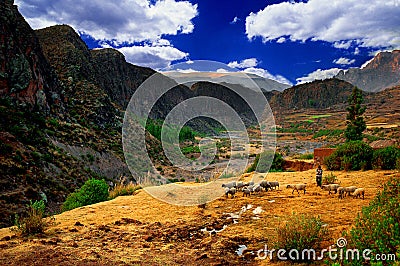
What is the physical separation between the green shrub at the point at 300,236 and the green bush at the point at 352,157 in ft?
40.4

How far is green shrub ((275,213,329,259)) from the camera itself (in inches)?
219

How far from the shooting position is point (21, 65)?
33.4 m

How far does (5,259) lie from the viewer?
569cm

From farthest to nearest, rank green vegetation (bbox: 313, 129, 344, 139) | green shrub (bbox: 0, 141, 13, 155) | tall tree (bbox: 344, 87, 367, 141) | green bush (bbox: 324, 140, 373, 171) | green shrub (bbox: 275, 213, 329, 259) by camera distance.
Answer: green vegetation (bbox: 313, 129, 344, 139)
tall tree (bbox: 344, 87, 367, 141)
green shrub (bbox: 0, 141, 13, 155)
green bush (bbox: 324, 140, 373, 171)
green shrub (bbox: 275, 213, 329, 259)

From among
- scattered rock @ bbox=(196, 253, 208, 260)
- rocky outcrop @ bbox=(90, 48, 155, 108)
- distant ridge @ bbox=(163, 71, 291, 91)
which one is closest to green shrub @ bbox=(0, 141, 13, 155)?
distant ridge @ bbox=(163, 71, 291, 91)

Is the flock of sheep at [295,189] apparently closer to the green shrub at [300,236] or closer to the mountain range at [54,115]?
the mountain range at [54,115]

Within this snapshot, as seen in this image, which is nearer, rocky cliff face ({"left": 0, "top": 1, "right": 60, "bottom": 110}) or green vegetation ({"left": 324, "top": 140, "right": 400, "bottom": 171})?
green vegetation ({"left": 324, "top": 140, "right": 400, "bottom": 171})

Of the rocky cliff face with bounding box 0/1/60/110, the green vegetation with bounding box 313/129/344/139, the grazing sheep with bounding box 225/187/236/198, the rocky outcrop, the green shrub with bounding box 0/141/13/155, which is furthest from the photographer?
the rocky outcrop

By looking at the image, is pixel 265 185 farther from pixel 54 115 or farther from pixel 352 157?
pixel 54 115

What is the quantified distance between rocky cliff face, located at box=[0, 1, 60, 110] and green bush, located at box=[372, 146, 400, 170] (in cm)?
Answer: 3214

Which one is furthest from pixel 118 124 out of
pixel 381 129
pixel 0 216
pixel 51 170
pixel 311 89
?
pixel 311 89

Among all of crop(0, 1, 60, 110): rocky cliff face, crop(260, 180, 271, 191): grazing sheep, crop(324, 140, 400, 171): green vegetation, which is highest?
crop(0, 1, 60, 110): rocky cliff face

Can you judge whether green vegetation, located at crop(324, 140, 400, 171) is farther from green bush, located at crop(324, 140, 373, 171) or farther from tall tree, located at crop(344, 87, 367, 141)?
tall tree, located at crop(344, 87, 367, 141)

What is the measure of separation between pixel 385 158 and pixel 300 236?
40.6ft
